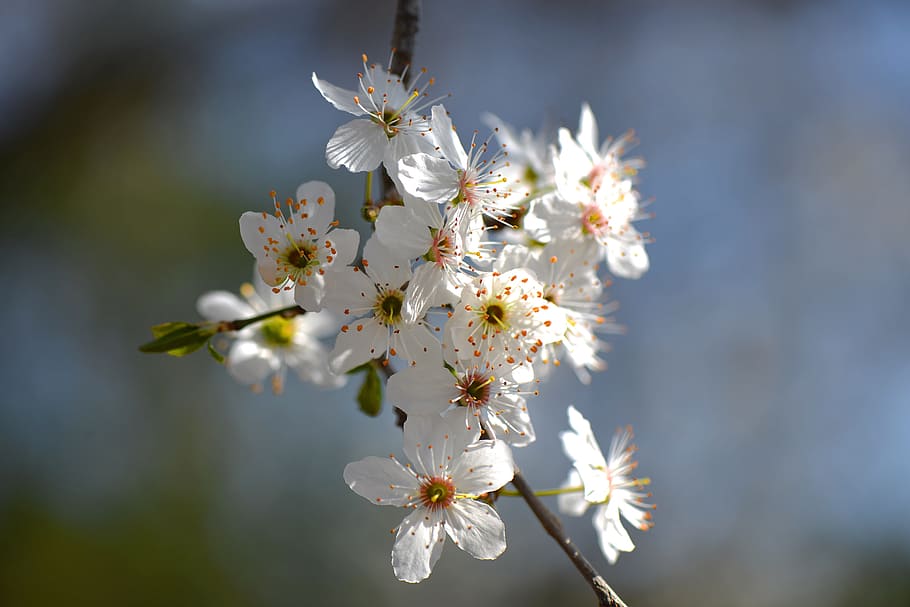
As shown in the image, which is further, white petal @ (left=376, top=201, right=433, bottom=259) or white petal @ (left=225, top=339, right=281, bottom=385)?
white petal @ (left=225, top=339, right=281, bottom=385)

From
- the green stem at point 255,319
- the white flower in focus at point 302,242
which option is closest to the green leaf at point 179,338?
the green stem at point 255,319

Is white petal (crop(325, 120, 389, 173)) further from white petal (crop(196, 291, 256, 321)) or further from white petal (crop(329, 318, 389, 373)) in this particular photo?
white petal (crop(196, 291, 256, 321))

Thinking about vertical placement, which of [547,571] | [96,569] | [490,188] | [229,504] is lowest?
[547,571]

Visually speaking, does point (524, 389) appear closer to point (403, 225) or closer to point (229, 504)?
point (403, 225)

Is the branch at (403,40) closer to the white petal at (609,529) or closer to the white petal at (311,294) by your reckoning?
the white petal at (311,294)

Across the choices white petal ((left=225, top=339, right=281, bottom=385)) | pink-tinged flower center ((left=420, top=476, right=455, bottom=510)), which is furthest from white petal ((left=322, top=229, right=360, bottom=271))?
white petal ((left=225, top=339, right=281, bottom=385))

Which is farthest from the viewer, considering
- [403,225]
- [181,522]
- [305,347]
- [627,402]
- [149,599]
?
[627,402]

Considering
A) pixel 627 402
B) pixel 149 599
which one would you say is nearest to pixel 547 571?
pixel 627 402
